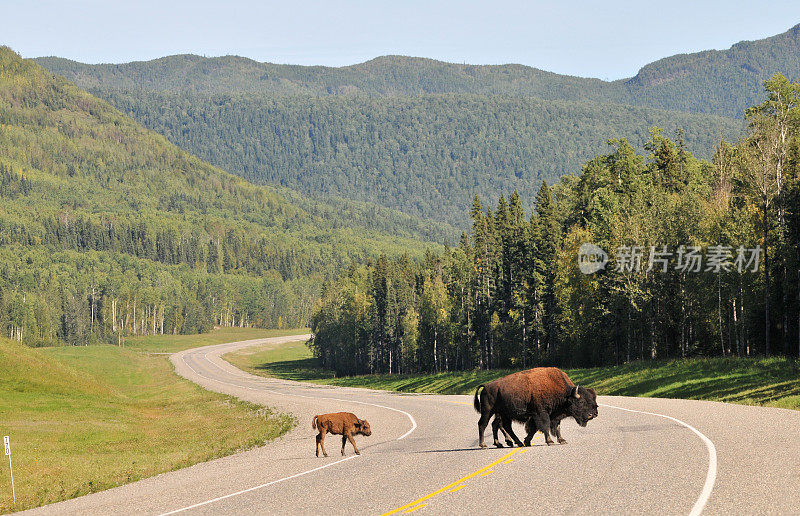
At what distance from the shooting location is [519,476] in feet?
54.6

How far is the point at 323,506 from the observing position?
15047 mm

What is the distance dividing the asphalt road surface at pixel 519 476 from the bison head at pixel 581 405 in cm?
80

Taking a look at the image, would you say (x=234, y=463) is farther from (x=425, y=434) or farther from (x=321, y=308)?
(x=321, y=308)

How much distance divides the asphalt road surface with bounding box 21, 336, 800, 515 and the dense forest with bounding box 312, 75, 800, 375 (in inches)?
1180

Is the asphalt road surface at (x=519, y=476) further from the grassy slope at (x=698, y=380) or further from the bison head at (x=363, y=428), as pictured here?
the grassy slope at (x=698, y=380)

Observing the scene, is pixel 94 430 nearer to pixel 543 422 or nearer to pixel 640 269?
pixel 543 422

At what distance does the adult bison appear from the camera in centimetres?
2059

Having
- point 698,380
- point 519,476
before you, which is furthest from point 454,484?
point 698,380

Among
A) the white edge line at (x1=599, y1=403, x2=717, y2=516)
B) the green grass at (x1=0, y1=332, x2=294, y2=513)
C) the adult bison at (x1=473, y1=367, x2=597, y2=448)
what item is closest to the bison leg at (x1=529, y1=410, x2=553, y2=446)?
the adult bison at (x1=473, y1=367, x2=597, y2=448)

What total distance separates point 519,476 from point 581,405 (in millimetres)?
4511

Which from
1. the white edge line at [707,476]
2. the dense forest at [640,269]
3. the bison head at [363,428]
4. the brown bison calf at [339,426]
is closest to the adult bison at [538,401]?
the white edge line at [707,476]

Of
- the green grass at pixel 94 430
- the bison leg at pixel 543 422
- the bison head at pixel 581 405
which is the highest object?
the bison head at pixel 581 405

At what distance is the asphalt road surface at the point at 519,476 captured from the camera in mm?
14016

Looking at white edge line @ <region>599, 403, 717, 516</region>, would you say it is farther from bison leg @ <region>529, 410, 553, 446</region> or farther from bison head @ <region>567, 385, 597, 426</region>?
bison leg @ <region>529, 410, 553, 446</region>
